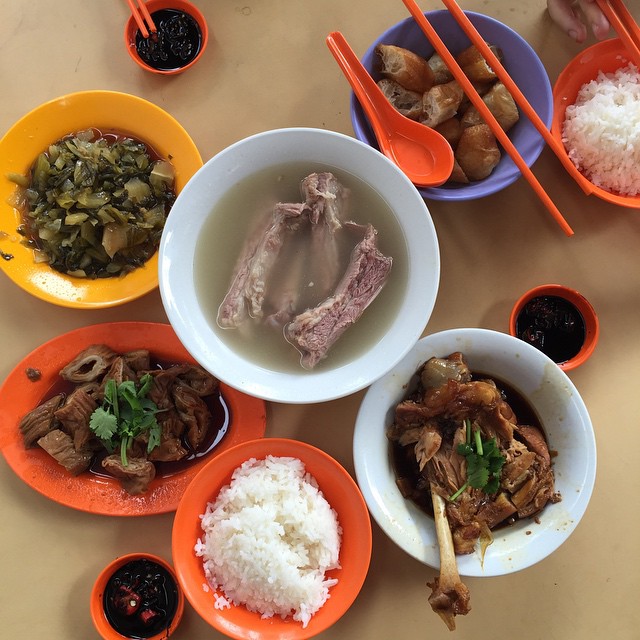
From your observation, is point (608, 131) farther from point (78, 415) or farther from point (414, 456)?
point (78, 415)

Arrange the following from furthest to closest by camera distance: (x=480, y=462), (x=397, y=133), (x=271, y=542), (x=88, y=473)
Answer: (x=88, y=473)
(x=397, y=133)
(x=271, y=542)
(x=480, y=462)

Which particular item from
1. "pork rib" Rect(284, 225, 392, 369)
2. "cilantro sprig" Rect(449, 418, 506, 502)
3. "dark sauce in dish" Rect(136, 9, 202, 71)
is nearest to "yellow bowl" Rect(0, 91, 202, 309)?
"dark sauce in dish" Rect(136, 9, 202, 71)

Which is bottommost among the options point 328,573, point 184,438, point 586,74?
point 328,573

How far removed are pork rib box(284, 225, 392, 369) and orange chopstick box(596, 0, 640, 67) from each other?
3.35 ft

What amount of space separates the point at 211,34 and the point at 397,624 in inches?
84.7

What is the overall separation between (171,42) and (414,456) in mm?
1638

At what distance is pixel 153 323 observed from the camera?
79.2 inches

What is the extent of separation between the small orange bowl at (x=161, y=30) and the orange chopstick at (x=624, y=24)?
1319 mm

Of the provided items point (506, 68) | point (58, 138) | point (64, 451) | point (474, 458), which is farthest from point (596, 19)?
point (64, 451)

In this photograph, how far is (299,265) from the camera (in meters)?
1.82

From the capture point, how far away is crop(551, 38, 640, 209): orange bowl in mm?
1971

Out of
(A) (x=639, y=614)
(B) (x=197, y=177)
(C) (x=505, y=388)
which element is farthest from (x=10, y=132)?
(A) (x=639, y=614)

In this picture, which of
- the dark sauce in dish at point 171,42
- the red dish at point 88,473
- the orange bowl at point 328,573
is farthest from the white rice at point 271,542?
the dark sauce in dish at point 171,42

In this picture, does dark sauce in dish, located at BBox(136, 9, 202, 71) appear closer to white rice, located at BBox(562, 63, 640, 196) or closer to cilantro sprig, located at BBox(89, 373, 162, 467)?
cilantro sprig, located at BBox(89, 373, 162, 467)
